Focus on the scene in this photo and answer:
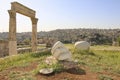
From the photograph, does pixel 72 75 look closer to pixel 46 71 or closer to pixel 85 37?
pixel 46 71

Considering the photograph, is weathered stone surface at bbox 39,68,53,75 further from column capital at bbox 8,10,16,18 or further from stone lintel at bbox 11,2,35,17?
stone lintel at bbox 11,2,35,17

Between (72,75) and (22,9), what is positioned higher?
(22,9)

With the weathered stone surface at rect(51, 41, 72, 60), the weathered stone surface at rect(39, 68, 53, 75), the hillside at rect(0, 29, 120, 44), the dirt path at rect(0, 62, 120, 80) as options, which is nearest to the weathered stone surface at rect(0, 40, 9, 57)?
the weathered stone surface at rect(51, 41, 72, 60)

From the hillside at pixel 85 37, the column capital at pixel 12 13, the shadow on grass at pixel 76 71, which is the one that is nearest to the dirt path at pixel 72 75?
the shadow on grass at pixel 76 71

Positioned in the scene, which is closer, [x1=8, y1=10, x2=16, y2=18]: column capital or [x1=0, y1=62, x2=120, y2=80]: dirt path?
[x1=0, y1=62, x2=120, y2=80]: dirt path

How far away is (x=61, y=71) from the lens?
10906 mm

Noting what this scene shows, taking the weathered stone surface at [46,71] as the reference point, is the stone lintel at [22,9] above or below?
above

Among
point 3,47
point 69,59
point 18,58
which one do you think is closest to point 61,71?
point 69,59

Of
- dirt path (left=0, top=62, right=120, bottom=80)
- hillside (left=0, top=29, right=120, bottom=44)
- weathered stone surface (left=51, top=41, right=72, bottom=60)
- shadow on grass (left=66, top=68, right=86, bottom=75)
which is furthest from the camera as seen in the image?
hillside (left=0, top=29, right=120, bottom=44)

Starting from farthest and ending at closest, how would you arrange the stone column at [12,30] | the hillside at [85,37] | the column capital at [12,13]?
the hillside at [85,37], the stone column at [12,30], the column capital at [12,13]

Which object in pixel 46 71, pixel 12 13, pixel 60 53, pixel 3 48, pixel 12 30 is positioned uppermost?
pixel 12 13

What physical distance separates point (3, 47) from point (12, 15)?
5731mm

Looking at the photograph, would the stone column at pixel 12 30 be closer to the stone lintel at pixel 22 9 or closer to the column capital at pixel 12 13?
the column capital at pixel 12 13

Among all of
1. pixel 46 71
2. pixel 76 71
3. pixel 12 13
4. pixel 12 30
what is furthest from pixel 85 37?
pixel 46 71
